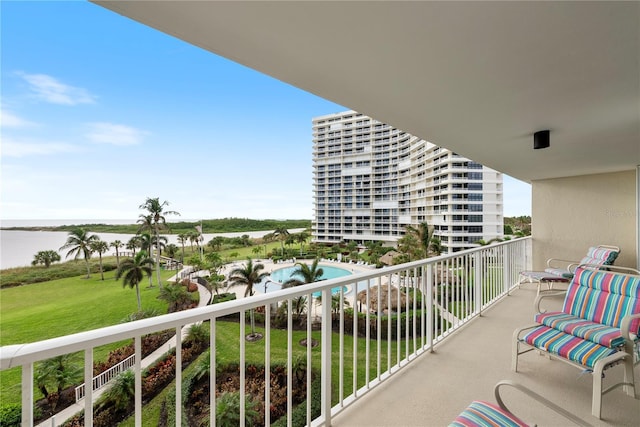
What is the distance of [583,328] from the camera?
2457 millimetres

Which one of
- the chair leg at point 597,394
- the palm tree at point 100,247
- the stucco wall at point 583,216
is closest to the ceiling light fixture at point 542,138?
the chair leg at point 597,394

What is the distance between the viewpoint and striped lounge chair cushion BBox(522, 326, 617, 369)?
2.12 m

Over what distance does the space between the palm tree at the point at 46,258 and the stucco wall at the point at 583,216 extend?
37121mm

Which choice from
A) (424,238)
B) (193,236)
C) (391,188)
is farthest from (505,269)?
(391,188)

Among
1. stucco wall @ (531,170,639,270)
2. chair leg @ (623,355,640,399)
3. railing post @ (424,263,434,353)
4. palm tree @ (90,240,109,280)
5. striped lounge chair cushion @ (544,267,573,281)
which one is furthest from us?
palm tree @ (90,240,109,280)

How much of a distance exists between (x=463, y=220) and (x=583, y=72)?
40305 millimetres

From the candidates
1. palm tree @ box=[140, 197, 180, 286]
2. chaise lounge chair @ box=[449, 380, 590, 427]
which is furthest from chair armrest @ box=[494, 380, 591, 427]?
palm tree @ box=[140, 197, 180, 286]

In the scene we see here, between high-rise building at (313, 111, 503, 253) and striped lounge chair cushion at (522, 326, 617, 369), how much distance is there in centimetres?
3813

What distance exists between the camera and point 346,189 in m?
56.7

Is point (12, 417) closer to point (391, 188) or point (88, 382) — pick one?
point (88, 382)

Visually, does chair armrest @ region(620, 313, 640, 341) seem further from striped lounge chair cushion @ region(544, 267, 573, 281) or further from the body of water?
the body of water

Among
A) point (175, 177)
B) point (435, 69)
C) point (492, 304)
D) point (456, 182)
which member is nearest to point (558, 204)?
point (492, 304)

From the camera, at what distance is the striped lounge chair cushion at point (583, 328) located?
7.29 feet

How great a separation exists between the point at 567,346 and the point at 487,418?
4.35ft
